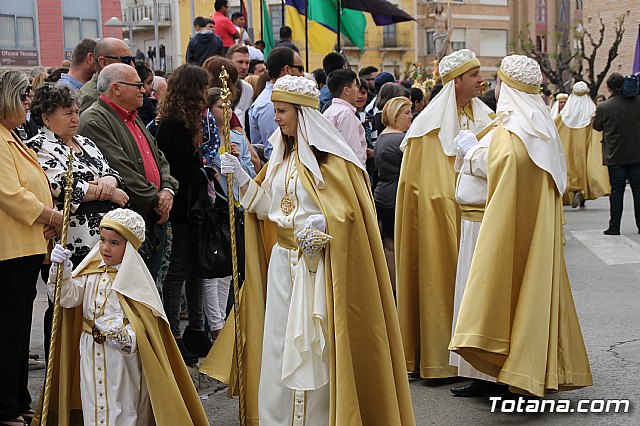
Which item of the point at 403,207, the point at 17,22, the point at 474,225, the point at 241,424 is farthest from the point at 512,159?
the point at 17,22

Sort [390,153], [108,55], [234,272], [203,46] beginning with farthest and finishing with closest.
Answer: [203,46] → [390,153] → [108,55] → [234,272]

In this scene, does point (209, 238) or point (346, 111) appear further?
point (346, 111)

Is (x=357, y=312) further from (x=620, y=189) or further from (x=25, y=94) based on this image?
(x=620, y=189)

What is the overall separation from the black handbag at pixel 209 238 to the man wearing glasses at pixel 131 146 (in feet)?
1.55

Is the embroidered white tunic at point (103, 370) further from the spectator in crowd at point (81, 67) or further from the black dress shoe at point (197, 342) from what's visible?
the spectator in crowd at point (81, 67)

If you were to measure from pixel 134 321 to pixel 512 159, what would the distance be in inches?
109

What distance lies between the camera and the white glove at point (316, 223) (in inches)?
225

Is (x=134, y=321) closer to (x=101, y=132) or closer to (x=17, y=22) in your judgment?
(x=101, y=132)

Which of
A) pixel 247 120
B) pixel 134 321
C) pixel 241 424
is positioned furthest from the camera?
pixel 247 120

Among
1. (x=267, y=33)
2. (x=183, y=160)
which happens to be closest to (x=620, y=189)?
(x=267, y=33)

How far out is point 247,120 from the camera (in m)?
9.82

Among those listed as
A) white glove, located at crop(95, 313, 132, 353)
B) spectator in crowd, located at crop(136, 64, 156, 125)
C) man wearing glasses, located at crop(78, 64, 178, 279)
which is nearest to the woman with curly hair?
man wearing glasses, located at crop(78, 64, 178, 279)

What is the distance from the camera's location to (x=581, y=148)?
18.3 meters

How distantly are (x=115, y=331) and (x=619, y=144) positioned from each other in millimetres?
10752
